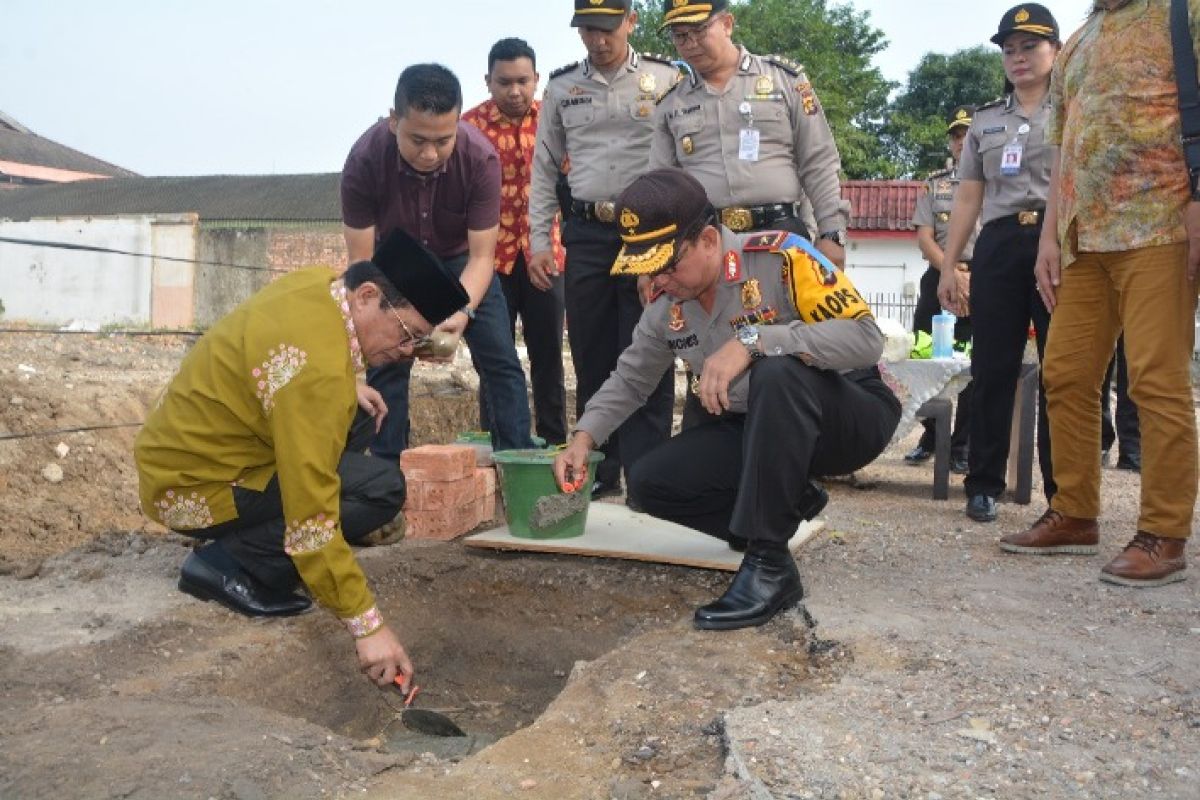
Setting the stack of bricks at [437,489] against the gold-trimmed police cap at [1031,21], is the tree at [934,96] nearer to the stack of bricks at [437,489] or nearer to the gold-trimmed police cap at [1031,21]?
the gold-trimmed police cap at [1031,21]

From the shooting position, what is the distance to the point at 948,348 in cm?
Result: 686

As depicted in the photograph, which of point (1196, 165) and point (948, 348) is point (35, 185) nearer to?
point (948, 348)

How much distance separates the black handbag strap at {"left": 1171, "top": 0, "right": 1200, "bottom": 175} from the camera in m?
3.62

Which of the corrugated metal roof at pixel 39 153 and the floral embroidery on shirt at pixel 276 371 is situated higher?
the corrugated metal roof at pixel 39 153

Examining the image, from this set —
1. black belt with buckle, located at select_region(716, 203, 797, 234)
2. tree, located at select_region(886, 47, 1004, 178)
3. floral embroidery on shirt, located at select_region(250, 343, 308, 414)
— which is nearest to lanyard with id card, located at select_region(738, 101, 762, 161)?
black belt with buckle, located at select_region(716, 203, 797, 234)

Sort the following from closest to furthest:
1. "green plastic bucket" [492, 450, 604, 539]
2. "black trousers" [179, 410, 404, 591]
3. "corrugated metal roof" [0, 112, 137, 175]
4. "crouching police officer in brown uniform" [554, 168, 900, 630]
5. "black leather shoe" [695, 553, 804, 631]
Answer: "crouching police officer in brown uniform" [554, 168, 900, 630] → "black leather shoe" [695, 553, 804, 631] → "black trousers" [179, 410, 404, 591] → "green plastic bucket" [492, 450, 604, 539] → "corrugated metal roof" [0, 112, 137, 175]

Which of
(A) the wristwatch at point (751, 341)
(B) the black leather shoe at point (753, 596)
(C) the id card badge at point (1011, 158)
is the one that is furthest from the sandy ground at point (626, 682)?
(C) the id card badge at point (1011, 158)

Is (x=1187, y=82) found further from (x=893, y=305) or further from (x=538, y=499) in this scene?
(x=893, y=305)

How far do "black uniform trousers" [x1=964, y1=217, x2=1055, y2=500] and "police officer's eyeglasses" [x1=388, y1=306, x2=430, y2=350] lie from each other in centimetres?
268

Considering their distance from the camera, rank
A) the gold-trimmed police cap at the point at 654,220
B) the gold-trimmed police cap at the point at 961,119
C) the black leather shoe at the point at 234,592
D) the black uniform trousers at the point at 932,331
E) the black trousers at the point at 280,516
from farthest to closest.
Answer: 1. the gold-trimmed police cap at the point at 961,119
2. the black uniform trousers at the point at 932,331
3. the black leather shoe at the point at 234,592
4. the black trousers at the point at 280,516
5. the gold-trimmed police cap at the point at 654,220

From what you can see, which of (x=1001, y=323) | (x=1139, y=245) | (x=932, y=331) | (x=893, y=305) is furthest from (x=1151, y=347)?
(x=893, y=305)

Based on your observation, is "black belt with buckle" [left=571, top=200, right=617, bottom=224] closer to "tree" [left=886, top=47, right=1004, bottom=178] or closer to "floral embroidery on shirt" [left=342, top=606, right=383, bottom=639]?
"floral embroidery on shirt" [left=342, top=606, right=383, bottom=639]

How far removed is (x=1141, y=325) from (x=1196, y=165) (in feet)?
1.68

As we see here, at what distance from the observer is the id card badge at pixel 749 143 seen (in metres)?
4.88
